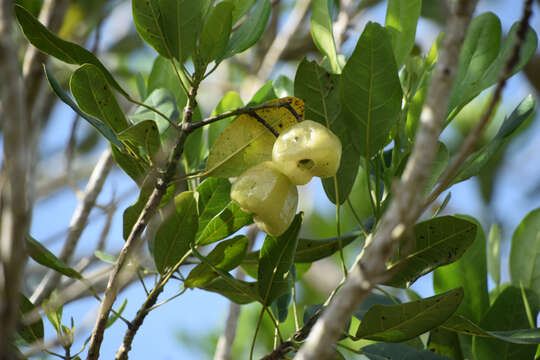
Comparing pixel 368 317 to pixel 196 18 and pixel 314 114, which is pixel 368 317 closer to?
pixel 314 114

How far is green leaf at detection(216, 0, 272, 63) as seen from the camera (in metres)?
0.94

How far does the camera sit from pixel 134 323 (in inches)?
34.8

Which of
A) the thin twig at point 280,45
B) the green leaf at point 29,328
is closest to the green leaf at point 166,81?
the green leaf at point 29,328

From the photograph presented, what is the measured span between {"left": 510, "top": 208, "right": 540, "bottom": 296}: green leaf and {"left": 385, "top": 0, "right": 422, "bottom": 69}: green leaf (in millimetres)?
389

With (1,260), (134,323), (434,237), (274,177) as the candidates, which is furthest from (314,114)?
(1,260)

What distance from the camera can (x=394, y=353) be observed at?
2.89 ft

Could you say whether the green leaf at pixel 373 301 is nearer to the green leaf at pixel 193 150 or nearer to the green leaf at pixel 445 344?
the green leaf at pixel 445 344

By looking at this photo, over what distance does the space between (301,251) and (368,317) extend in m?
0.21

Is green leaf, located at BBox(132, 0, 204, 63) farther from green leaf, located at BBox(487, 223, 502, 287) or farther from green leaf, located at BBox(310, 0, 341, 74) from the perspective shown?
green leaf, located at BBox(487, 223, 502, 287)

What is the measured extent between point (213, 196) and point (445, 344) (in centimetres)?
47

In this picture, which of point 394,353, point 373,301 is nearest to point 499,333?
point 394,353

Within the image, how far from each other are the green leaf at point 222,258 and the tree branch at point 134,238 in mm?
116

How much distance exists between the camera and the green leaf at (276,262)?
0.90 m

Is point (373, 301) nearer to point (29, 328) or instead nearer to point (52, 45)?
point (29, 328)
